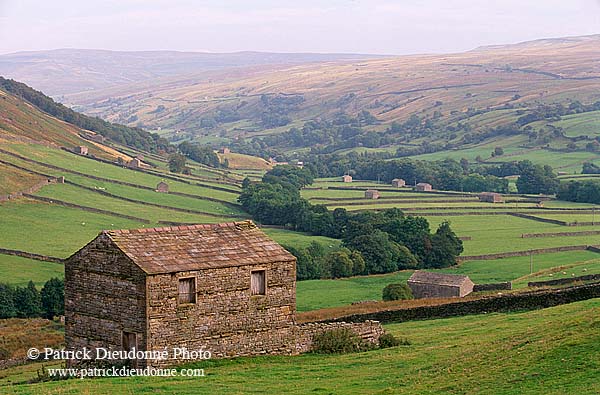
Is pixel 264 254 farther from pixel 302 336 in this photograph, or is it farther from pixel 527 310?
pixel 527 310

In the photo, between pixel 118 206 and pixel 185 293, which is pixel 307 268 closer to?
pixel 118 206

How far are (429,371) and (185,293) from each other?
21.6 ft

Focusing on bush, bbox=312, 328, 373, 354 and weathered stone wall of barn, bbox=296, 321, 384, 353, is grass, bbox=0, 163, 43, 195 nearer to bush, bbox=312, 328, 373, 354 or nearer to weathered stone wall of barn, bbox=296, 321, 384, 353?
weathered stone wall of barn, bbox=296, 321, 384, 353

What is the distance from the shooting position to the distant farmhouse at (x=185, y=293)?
961 inches

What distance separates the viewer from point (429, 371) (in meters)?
22.2

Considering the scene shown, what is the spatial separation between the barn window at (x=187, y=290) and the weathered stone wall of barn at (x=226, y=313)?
13 centimetres

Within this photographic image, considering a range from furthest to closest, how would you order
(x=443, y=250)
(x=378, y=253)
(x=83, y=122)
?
(x=83, y=122) → (x=443, y=250) → (x=378, y=253)

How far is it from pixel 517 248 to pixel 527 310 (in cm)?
4862

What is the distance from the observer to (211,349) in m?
25.6

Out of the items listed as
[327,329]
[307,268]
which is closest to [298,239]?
[307,268]

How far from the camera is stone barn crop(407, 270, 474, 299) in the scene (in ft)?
195

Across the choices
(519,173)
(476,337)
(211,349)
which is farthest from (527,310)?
(519,173)

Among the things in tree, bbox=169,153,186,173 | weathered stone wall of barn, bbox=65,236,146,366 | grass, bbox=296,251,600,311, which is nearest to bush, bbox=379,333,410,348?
weathered stone wall of barn, bbox=65,236,146,366

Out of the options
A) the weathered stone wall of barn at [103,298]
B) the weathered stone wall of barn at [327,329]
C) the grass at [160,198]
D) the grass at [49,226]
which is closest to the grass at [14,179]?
the grass at [49,226]
